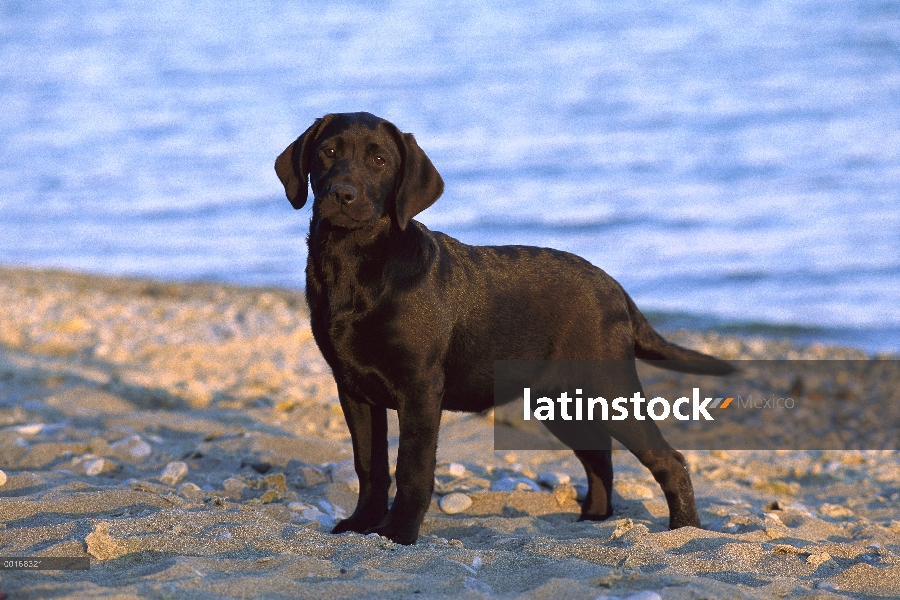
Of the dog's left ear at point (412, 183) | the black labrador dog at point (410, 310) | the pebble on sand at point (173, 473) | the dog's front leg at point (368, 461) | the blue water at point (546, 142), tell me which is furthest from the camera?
the blue water at point (546, 142)

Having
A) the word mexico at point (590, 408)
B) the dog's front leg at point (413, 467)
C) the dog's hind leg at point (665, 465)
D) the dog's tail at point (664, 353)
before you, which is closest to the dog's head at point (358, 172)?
the dog's front leg at point (413, 467)

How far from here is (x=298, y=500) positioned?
193 inches

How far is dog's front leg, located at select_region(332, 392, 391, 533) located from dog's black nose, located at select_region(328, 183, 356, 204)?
0.86m

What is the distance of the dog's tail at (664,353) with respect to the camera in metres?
5.00

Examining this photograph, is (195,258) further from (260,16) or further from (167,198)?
(260,16)

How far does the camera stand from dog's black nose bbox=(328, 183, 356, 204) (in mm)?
4039

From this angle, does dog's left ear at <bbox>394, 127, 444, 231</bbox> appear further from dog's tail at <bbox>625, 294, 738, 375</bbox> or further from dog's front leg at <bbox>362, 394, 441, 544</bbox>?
dog's tail at <bbox>625, 294, 738, 375</bbox>

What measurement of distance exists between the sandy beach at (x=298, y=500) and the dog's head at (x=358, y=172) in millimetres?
1227

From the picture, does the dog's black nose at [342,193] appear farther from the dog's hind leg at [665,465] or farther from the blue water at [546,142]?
the blue water at [546,142]

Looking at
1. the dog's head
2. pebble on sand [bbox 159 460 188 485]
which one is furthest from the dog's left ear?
pebble on sand [bbox 159 460 188 485]

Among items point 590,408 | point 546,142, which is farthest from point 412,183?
point 546,142

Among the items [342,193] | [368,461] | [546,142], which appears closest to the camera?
[342,193]

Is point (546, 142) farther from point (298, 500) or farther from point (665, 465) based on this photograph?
point (298, 500)

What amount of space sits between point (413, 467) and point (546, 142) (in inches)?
645
